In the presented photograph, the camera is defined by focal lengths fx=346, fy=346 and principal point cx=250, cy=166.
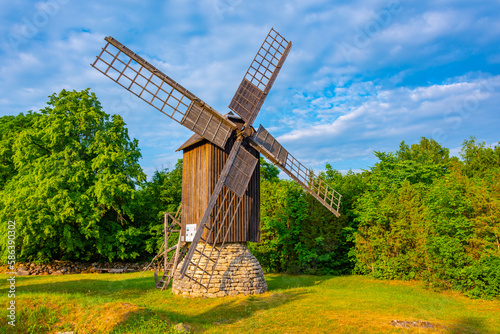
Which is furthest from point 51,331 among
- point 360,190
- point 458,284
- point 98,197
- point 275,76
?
point 360,190

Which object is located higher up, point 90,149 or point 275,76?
point 275,76

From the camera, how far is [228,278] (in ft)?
47.3

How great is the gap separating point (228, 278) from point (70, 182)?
1434cm

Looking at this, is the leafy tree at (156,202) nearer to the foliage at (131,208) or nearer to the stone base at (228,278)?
the foliage at (131,208)

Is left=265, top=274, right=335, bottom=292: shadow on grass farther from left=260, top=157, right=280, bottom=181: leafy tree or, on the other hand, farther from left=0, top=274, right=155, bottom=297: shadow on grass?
left=260, top=157, right=280, bottom=181: leafy tree

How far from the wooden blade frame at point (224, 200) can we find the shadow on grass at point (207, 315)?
4.77 feet

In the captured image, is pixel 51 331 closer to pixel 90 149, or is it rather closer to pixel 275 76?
pixel 275 76

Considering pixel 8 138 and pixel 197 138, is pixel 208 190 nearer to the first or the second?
pixel 197 138

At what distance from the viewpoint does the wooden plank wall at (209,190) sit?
49.8 ft

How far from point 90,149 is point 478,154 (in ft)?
103

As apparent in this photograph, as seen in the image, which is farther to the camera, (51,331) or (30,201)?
(30,201)

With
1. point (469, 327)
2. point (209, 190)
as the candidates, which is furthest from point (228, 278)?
point (469, 327)

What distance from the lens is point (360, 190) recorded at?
2427 cm

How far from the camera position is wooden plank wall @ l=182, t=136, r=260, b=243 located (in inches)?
598
